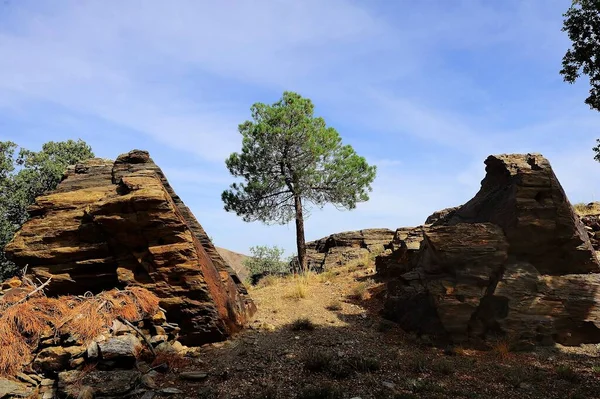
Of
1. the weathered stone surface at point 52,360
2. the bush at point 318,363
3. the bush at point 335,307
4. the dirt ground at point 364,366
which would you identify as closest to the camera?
the dirt ground at point 364,366

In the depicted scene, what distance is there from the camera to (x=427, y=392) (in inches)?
255

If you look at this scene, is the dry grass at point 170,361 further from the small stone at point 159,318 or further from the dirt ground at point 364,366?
the small stone at point 159,318

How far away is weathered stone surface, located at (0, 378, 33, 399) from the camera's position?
6250 mm

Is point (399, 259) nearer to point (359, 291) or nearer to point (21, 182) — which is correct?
point (359, 291)

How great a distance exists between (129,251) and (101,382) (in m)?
3.21

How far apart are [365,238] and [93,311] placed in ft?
53.7

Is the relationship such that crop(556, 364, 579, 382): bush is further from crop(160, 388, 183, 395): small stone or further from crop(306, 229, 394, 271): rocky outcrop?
crop(306, 229, 394, 271): rocky outcrop

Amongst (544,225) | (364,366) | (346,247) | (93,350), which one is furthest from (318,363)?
(346,247)

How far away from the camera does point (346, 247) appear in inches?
874

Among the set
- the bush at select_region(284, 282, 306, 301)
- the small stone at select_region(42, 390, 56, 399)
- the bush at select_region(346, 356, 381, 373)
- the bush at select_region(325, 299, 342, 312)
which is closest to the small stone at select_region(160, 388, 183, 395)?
the small stone at select_region(42, 390, 56, 399)

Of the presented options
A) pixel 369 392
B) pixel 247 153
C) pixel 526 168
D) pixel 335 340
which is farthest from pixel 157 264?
pixel 247 153

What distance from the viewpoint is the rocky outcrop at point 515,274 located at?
→ 9.20m

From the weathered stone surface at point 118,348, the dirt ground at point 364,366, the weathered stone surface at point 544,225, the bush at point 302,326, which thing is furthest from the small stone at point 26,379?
the weathered stone surface at point 544,225

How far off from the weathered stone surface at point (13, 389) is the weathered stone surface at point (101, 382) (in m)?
0.47
